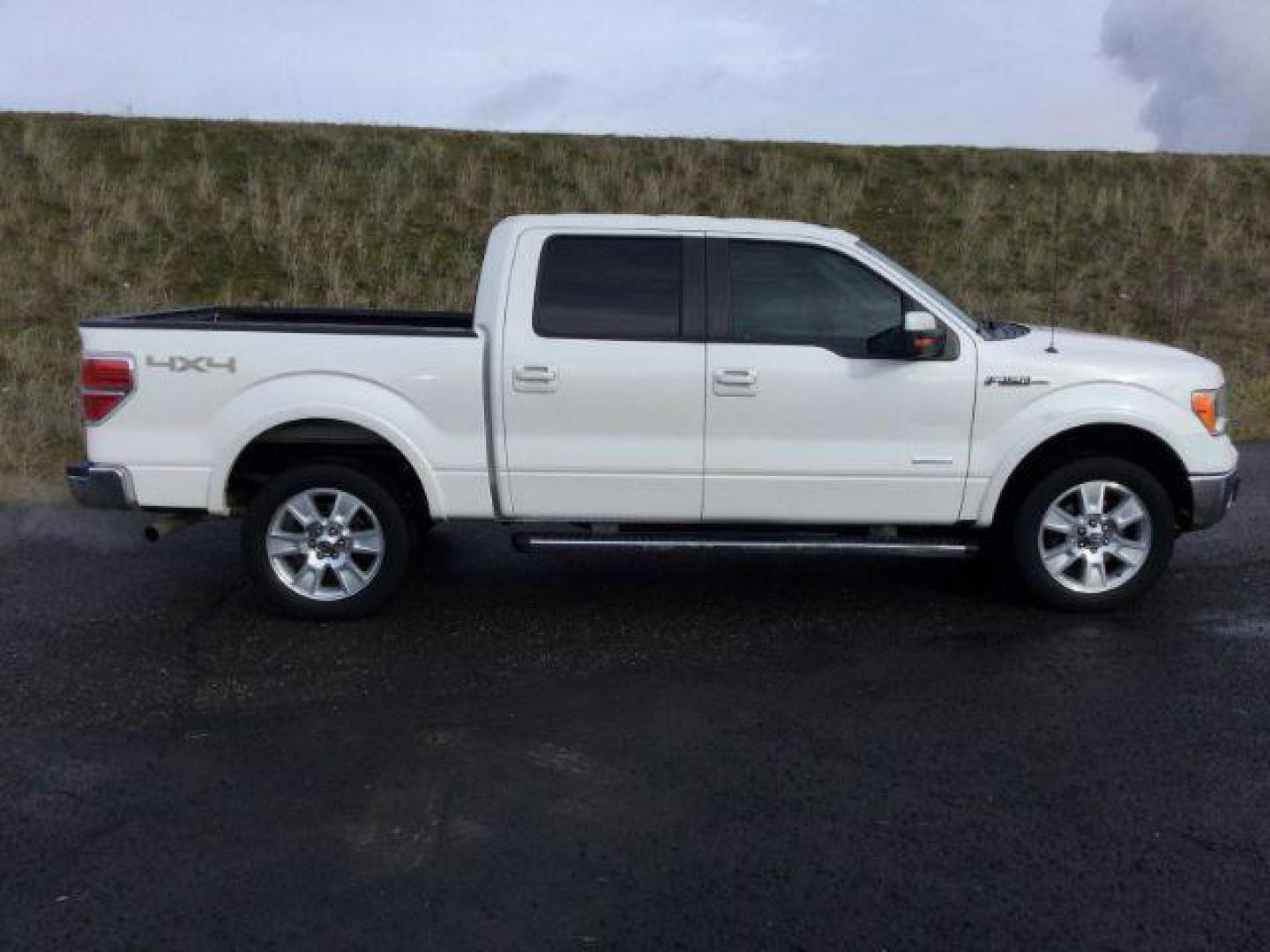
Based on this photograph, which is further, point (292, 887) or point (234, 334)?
point (234, 334)

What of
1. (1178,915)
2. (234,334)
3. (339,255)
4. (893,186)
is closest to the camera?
(1178,915)

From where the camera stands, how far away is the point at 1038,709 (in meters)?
5.17

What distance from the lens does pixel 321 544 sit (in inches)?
250

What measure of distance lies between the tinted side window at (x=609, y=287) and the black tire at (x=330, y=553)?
3.82 ft

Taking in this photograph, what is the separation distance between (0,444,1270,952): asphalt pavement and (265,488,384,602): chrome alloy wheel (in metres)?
0.23

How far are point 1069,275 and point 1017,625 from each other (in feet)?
61.3

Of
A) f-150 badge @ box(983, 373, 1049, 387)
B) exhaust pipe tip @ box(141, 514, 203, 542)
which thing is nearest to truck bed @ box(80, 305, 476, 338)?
exhaust pipe tip @ box(141, 514, 203, 542)

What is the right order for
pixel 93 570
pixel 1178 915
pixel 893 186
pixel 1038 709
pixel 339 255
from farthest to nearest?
pixel 893 186
pixel 339 255
pixel 93 570
pixel 1038 709
pixel 1178 915

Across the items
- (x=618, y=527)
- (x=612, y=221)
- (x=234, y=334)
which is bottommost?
(x=618, y=527)

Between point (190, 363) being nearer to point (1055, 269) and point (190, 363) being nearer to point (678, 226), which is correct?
point (678, 226)

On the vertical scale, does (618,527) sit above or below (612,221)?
below

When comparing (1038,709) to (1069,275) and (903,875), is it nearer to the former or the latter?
(903,875)

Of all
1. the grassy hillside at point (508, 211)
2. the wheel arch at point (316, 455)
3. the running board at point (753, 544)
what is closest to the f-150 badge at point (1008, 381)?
the running board at point (753, 544)

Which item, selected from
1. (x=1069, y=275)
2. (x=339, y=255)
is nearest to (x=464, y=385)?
(x=339, y=255)
